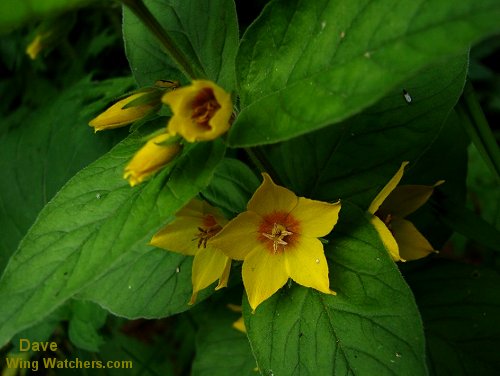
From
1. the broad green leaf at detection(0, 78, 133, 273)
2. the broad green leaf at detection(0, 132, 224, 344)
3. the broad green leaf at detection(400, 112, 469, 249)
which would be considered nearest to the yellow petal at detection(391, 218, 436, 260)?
the broad green leaf at detection(400, 112, 469, 249)

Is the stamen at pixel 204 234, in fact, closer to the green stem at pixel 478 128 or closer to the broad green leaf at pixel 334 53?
the broad green leaf at pixel 334 53

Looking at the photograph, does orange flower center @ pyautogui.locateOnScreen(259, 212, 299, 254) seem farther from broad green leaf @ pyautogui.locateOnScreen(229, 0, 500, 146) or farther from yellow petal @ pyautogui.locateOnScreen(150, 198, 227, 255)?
broad green leaf @ pyautogui.locateOnScreen(229, 0, 500, 146)

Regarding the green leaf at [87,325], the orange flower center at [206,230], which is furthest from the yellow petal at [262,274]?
the green leaf at [87,325]

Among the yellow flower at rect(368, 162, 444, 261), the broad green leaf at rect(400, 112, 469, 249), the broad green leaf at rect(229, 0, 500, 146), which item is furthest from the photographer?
the broad green leaf at rect(400, 112, 469, 249)

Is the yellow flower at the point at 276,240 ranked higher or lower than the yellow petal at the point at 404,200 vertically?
higher

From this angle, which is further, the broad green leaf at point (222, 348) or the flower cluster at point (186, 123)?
the broad green leaf at point (222, 348)

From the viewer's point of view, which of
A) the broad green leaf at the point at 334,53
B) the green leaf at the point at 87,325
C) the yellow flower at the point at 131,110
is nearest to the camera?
the broad green leaf at the point at 334,53

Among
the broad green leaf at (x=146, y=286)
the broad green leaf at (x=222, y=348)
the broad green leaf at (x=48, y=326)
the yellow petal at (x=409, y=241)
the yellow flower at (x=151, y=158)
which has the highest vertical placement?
the yellow flower at (x=151, y=158)

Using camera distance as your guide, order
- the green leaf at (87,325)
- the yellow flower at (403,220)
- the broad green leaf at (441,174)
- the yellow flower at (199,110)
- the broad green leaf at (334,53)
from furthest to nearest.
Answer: the green leaf at (87,325) < the broad green leaf at (441,174) < the yellow flower at (403,220) < the yellow flower at (199,110) < the broad green leaf at (334,53)
